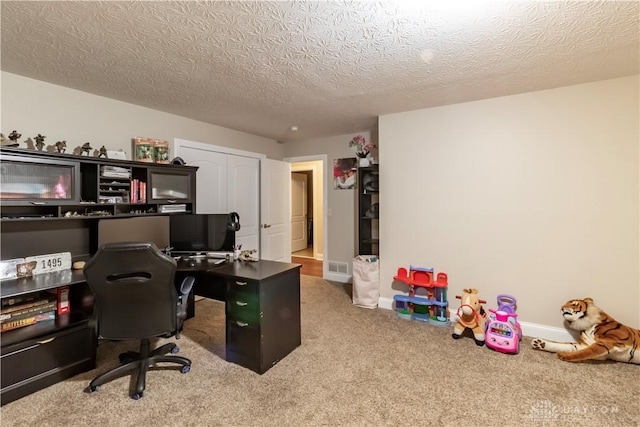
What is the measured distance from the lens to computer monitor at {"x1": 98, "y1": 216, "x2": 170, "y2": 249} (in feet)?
8.63

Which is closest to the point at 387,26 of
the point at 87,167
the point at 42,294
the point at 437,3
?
the point at 437,3

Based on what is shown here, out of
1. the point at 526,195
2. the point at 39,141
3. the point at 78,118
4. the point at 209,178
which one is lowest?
the point at 526,195

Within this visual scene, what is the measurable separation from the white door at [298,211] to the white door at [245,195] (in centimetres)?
270

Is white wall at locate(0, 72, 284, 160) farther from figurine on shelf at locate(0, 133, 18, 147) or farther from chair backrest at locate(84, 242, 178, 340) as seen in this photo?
chair backrest at locate(84, 242, 178, 340)

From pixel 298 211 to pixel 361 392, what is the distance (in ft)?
19.0

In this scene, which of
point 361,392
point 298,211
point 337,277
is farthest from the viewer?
point 298,211

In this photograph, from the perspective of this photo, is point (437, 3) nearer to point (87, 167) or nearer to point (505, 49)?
point (505, 49)

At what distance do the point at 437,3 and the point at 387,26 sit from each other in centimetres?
28

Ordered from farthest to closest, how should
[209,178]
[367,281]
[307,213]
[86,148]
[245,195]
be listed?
[307,213]
[245,195]
[209,178]
[367,281]
[86,148]

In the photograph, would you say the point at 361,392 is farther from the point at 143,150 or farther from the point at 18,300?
the point at 143,150

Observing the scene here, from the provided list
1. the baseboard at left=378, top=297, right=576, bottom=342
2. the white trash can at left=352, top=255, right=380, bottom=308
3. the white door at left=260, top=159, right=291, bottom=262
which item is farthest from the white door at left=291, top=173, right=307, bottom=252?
the baseboard at left=378, top=297, right=576, bottom=342

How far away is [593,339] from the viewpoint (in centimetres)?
241

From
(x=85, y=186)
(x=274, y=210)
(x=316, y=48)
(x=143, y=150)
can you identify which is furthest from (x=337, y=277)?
(x=316, y=48)

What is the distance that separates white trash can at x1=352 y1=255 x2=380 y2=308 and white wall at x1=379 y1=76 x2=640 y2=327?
0.20m
